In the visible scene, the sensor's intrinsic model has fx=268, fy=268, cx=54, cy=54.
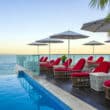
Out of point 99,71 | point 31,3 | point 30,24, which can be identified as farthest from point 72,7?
point 99,71

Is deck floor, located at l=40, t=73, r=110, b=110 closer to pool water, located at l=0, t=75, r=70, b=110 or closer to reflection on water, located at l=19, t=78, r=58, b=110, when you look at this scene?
pool water, located at l=0, t=75, r=70, b=110

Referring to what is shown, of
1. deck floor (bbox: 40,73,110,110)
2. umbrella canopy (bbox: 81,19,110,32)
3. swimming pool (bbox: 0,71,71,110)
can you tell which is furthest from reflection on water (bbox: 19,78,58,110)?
umbrella canopy (bbox: 81,19,110,32)

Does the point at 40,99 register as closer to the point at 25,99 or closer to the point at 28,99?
the point at 28,99

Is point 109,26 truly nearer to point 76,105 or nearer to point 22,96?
point 76,105

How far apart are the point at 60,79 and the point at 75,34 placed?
A: 77.5 inches

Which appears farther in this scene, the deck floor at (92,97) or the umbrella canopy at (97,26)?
the umbrella canopy at (97,26)

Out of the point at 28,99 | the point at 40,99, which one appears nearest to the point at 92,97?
the point at 40,99

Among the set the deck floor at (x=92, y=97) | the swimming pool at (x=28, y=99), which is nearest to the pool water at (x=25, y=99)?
the swimming pool at (x=28, y=99)

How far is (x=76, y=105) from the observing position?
5918mm

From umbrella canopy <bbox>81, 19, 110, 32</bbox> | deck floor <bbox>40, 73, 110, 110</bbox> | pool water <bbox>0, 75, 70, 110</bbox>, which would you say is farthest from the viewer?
pool water <bbox>0, 75, 70, 110</bbox>

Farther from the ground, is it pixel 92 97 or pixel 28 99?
pixel 92 97

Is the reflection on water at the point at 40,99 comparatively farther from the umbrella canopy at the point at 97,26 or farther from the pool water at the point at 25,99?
the umbrella canopy at the point at 97,26

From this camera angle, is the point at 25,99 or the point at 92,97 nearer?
the point at 92,97

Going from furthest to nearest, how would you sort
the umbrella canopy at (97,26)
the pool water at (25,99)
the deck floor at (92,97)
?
the pool water at (25,99)
the umbrella canopy at (97,26)
the deck floor at (92,97)
